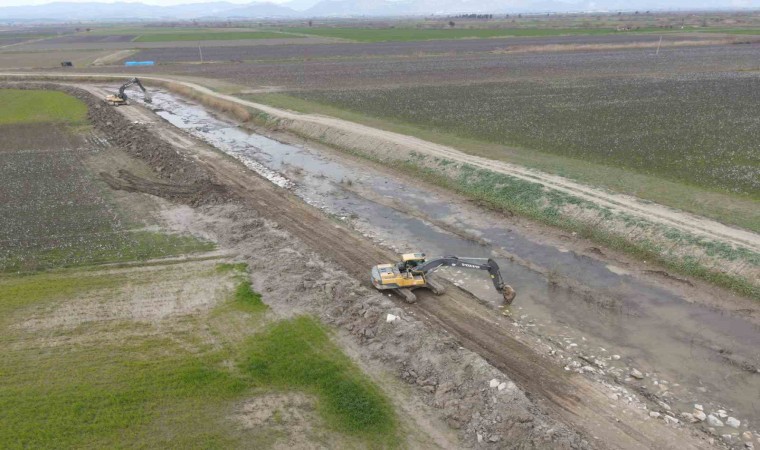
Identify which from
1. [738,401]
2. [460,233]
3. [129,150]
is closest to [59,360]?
[460,233]

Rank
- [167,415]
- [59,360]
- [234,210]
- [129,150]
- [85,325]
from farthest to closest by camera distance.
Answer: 1. [129,150]
2. [234,210]
3. [85,325]
4. [59,360]
5. [167,415]

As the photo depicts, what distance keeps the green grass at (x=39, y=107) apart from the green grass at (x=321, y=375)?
45.5 meters

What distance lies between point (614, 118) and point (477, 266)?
1335 inches

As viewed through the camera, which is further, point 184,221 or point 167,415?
point 184,221

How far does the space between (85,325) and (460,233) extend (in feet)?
59.1

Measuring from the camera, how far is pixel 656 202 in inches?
1094

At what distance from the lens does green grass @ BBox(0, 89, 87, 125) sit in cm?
5325

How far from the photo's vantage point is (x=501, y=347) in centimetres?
1777

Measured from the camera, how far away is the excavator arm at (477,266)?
20078mm

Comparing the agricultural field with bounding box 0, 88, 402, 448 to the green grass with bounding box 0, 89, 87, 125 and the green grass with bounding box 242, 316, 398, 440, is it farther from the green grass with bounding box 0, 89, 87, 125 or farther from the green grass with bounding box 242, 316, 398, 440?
the green grass with bounding box 0, 89, 87, 125

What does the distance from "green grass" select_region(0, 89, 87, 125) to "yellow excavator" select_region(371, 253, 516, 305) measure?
4531cm

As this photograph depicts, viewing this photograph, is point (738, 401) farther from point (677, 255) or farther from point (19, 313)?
point (19, 313)

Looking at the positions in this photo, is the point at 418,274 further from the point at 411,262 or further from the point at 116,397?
the point at 116,397

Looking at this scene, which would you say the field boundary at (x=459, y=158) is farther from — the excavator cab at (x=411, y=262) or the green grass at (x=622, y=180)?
the excavator cab at (x=411, y=262)
